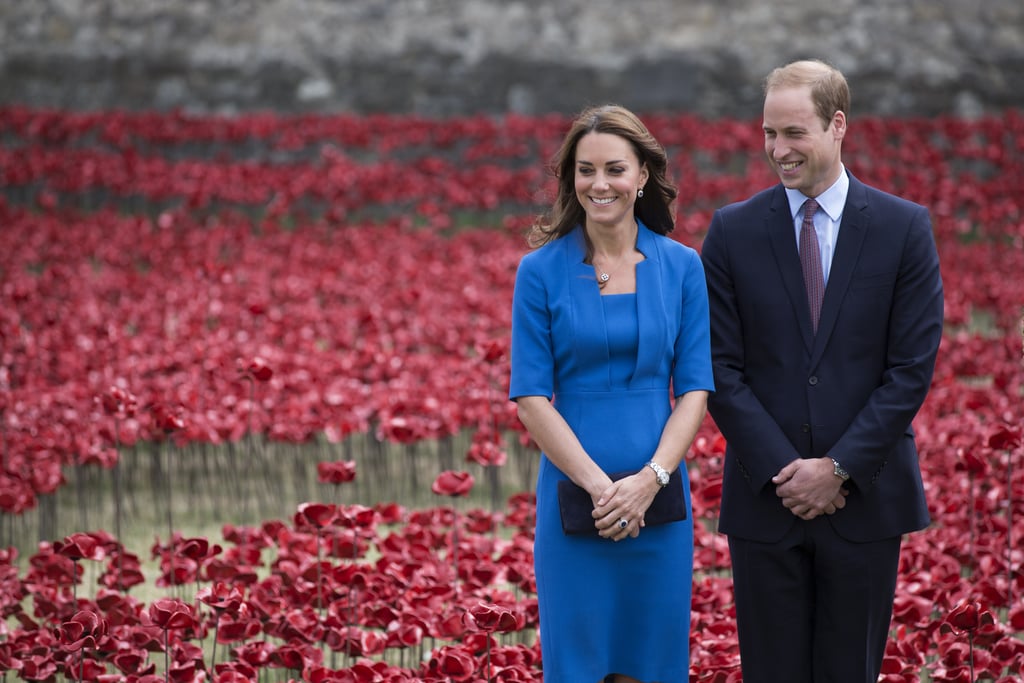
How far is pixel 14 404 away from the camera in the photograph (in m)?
6.58

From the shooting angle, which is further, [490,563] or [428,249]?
[428,249]

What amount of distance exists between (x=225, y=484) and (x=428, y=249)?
4443 mm

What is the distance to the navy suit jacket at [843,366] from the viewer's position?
10.5 feet

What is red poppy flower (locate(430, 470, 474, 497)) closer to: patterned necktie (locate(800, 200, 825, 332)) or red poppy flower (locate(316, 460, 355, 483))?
red poppy flower (locate(316, 460, 355, 483))

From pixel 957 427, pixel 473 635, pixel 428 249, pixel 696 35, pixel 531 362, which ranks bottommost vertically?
pixel 473 635

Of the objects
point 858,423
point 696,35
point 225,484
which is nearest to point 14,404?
point 225,484

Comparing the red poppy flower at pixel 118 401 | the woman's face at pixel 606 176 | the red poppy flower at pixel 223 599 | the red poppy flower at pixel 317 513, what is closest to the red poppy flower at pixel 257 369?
the red poppy flower at pixel 118 401

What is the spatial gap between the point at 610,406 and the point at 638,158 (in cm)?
64

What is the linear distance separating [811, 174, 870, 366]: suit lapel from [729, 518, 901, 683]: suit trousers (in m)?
0.49

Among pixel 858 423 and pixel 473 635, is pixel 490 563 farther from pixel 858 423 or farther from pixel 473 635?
pixel 858 423

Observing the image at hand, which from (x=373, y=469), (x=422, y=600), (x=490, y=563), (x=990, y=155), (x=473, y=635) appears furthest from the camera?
(x=990, y=155)

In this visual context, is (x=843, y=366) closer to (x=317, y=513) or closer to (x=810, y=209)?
(x=810, y=209)

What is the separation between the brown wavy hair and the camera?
3.21 meters

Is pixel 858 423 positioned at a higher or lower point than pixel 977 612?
higher
